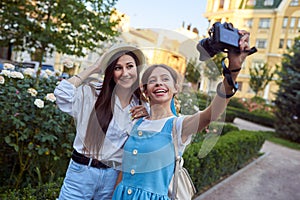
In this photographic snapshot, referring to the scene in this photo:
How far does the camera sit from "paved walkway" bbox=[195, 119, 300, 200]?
4452mm

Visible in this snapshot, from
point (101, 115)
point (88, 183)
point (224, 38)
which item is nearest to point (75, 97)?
point (101, 115)

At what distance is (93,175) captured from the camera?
1505 millimetres

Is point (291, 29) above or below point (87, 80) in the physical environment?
above

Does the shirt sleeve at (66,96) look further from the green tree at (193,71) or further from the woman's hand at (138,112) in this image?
the green tree at (193,71)

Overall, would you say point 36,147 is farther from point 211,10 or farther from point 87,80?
point 211,10

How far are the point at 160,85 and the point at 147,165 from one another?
382 mm

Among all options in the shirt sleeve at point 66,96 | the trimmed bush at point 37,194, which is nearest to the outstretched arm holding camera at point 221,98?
the shirt sleeve at point 66,96

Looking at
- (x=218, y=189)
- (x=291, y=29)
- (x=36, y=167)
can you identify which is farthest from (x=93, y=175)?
(x=291, y=29)

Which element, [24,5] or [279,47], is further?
[279,47]

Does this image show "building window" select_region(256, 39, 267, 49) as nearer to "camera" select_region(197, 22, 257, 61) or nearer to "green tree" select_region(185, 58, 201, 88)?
"green tree" select_region(185, 58, 201, 88)

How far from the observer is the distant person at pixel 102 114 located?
4.40 ft

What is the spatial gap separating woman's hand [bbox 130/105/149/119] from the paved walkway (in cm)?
288

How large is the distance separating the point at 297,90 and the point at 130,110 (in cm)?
1161

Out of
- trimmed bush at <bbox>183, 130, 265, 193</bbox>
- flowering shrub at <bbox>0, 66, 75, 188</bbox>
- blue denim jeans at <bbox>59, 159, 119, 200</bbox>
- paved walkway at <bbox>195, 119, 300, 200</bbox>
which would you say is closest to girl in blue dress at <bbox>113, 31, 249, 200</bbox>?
blue denim jeans at <bbox>59, 159, 119, 200</bbox>
